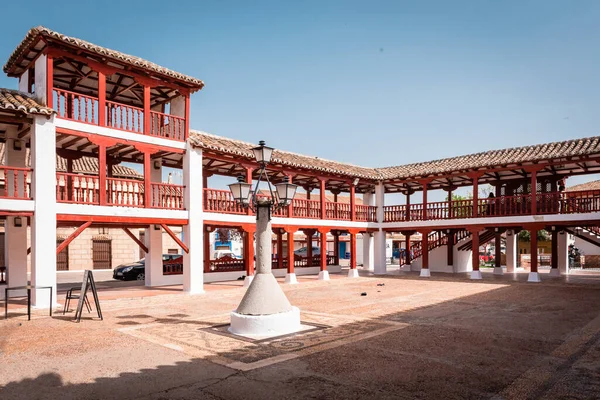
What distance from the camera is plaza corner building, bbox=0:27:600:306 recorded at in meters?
12.7

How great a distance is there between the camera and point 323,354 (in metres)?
6.99

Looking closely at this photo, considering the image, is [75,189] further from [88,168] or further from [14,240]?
[88,168]

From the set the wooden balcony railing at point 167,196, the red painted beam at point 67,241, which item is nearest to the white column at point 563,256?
the wooden balcony railing at point 167,196


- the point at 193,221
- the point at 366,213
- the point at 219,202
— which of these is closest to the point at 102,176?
the point at 193,221

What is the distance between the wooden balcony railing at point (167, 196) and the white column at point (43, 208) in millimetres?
3158

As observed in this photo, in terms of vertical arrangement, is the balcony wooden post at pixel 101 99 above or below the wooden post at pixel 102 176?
above

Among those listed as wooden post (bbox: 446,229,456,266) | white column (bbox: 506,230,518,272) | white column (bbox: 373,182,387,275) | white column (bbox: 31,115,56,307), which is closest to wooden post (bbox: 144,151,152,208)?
white column (bbox: 31,115,56,307)

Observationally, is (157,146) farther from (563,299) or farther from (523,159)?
(523,159)

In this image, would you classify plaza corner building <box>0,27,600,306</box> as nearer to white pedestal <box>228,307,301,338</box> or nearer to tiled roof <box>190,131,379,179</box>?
tiled roof <box>190,131,379,179</box>

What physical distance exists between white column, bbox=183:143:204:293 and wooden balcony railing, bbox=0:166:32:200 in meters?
4.71

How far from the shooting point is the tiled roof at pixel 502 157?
59.6ft

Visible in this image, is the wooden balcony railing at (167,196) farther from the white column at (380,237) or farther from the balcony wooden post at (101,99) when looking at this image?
the white column at (380,237)

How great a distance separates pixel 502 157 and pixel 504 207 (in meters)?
2.21

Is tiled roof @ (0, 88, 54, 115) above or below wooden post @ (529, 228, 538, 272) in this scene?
above
